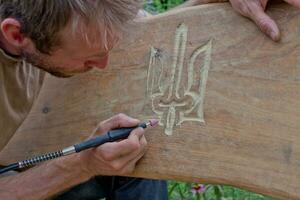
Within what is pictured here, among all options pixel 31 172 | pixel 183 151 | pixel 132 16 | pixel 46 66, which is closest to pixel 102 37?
pixel 132 16

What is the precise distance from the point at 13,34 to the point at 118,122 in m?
0.36

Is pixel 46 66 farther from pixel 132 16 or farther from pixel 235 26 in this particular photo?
pixel 235 26

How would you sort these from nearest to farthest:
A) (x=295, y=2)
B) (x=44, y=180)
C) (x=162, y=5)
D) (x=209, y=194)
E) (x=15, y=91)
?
(x=295, y=2), (x=44, y=180), (x=15, y=91), (x=209, y=194), (x=162, y=5)

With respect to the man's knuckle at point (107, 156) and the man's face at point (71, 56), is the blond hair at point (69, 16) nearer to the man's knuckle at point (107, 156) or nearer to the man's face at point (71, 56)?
the man's face at point (71, 56)

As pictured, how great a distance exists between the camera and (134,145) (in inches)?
72.1

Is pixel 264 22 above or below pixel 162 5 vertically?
above

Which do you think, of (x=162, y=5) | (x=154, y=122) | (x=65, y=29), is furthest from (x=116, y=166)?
(x=162, y=5)

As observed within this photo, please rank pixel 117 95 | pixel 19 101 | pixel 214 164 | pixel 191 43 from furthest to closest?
pixel 19 101
pixel 117 95
pixel 191 43
pixel 214 164

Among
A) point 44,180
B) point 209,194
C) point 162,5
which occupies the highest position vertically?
point 44,180

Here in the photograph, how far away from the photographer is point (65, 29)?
1799mm

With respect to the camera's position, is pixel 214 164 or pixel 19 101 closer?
pixel 214 164

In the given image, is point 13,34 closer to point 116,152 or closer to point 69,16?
point 69,16

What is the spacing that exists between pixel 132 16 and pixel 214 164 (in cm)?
42

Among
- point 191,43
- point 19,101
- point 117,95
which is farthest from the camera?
point 19,101
